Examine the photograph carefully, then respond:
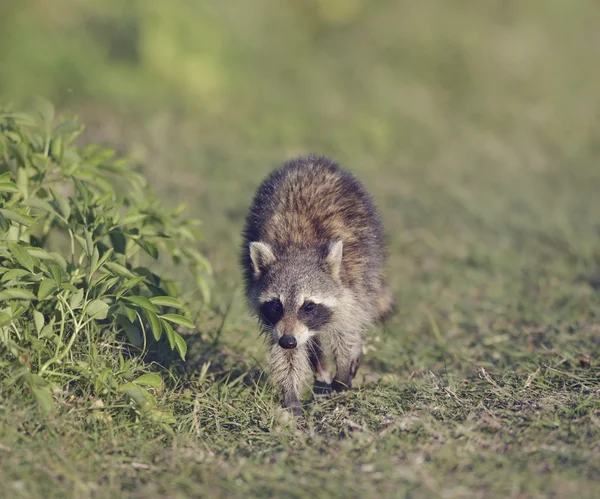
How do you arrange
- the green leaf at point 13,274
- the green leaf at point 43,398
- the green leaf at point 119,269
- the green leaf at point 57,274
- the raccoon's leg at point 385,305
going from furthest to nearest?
the raccoon's leg at point 385,305
the green leaf at point 119,269
the green leaf at point 57,274
the green leaf at point 13,274
the green leaf at point 43,398

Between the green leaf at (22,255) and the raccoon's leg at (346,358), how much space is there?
2.13 metres

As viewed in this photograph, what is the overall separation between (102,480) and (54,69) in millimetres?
8234

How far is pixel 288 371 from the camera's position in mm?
5434

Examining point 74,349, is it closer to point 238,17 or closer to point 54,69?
point 54,69

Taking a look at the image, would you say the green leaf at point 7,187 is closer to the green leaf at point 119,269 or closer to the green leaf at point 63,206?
the green leaf at point 63,206

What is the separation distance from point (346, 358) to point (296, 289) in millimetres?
732

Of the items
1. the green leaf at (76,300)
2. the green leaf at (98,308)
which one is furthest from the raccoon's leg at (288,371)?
the green leaf at (76,300)

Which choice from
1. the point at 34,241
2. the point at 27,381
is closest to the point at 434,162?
the point at 34,241

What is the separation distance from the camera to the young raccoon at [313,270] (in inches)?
213

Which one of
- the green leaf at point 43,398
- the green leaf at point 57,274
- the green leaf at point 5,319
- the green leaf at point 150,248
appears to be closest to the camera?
the green leaf at point 43,398

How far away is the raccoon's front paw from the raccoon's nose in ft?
2.76

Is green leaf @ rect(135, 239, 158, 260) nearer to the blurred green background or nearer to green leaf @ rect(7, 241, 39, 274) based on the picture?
green leaf @ rect(7, 241, 39, 274)

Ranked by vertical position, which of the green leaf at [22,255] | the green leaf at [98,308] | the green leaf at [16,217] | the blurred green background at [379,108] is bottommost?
the green leaf at [98,308]

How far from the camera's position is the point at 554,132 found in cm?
1236
